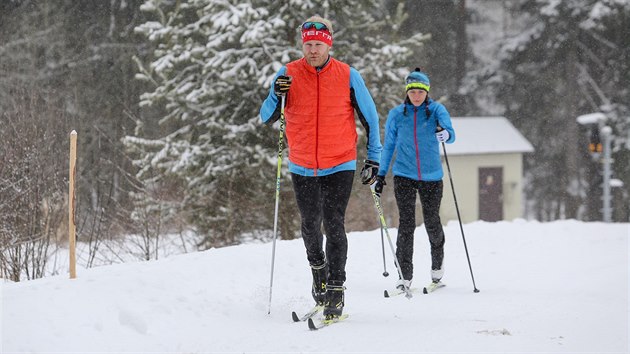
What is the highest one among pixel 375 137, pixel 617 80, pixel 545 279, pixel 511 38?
pixel 511 38

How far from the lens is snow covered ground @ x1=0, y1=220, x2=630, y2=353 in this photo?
4.67 meters

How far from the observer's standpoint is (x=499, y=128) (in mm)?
32719

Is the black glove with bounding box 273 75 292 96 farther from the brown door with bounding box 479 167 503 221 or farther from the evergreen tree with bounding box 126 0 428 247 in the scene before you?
the brown door with bounding box 479 167 503 221

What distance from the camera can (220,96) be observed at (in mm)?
14258

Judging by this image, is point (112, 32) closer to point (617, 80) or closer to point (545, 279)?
point (617, 80)

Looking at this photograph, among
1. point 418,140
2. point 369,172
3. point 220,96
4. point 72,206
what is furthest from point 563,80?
point 72,206

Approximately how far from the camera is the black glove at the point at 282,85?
5.21 meters

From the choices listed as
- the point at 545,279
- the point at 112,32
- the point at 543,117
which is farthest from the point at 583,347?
the point at 543,117

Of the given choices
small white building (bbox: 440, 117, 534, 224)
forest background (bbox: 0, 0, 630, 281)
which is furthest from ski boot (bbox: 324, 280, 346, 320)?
small white building (bbox: 440, 117, 534, 224)

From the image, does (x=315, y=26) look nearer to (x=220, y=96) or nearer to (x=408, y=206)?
(x=408, y=206)

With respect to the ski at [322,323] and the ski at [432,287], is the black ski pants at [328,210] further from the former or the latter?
the ski at [432,287]

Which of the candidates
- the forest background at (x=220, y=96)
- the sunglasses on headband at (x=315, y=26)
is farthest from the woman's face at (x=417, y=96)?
the forest background at (x=220, y=96)

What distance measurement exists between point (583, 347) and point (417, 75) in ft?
9.60

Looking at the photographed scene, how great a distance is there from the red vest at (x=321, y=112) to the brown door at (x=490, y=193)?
27697 millimetres
